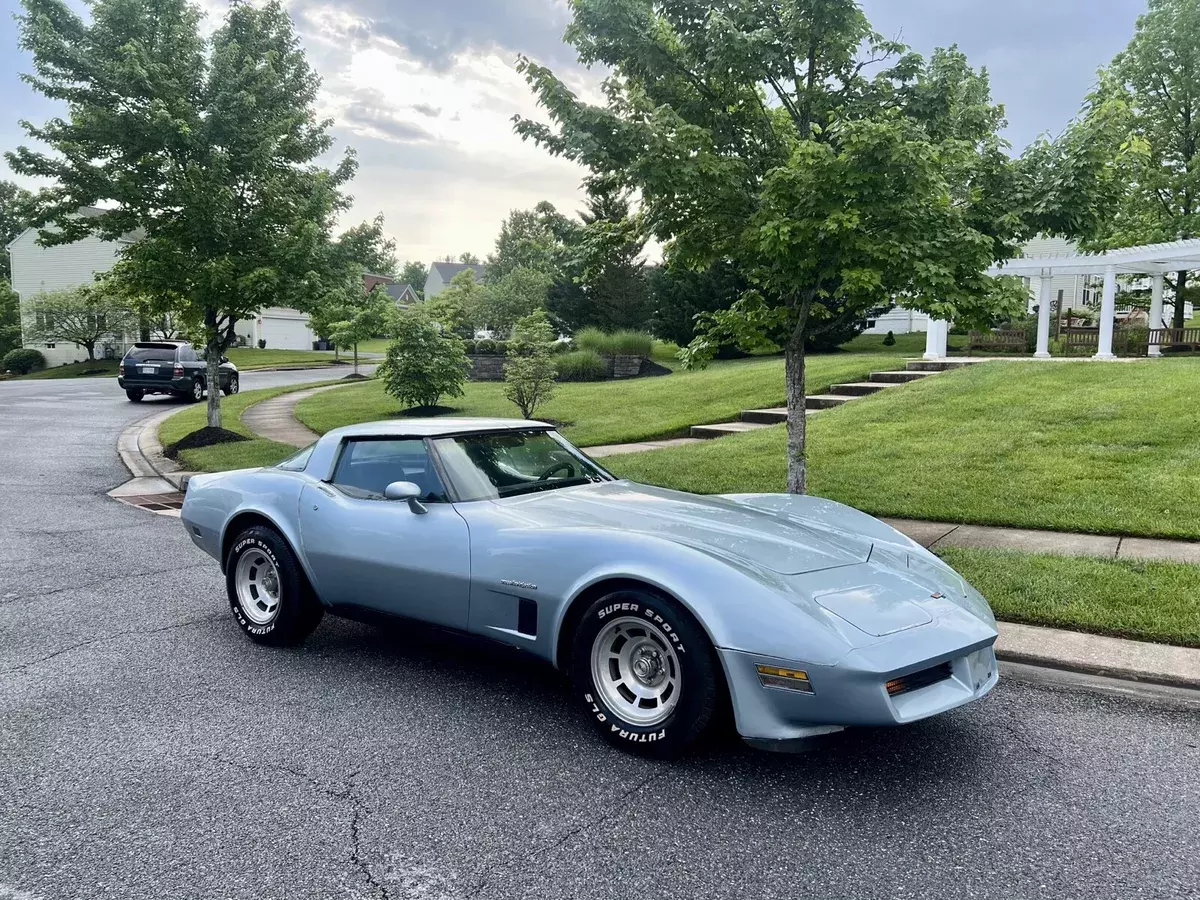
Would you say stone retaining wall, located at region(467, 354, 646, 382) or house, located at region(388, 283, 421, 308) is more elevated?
house, located at region(388, 283, 421, 308)

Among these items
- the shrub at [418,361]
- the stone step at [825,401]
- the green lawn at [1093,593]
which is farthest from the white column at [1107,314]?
the green lawn at [1093,593]

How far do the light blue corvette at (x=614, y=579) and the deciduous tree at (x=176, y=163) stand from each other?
30.5ft

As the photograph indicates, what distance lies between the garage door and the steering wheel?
5894 centimetres

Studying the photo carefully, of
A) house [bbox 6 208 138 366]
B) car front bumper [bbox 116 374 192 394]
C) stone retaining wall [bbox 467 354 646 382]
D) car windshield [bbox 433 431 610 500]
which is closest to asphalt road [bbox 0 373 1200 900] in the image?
car windshield [bbox 433 431 610 500]

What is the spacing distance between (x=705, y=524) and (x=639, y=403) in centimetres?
1292

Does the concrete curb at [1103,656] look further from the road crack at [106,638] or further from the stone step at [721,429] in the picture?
the stone step at [721,429]

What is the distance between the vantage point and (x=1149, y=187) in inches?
918

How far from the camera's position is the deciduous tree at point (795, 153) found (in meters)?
5.89

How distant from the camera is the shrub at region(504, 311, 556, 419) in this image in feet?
47.0

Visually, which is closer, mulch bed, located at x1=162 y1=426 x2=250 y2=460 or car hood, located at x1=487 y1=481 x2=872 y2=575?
car hood, located at x1=487 y1=481 x2=872 y2=575

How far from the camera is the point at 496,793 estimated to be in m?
3.09

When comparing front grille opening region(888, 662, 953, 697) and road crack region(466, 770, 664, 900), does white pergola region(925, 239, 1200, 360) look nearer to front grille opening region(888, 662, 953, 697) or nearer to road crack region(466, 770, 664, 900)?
front grille opening region(888, 662, 953, 697)

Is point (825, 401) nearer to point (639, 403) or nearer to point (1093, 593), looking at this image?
point (639, 403)

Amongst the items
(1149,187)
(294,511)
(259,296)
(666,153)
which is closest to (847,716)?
(294,511)
